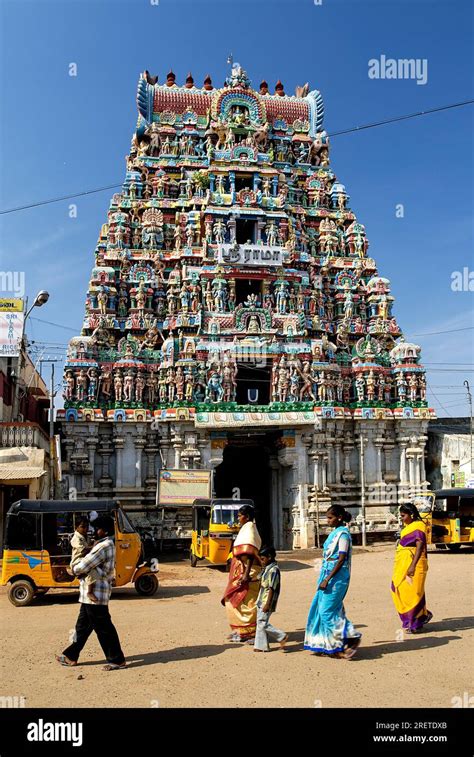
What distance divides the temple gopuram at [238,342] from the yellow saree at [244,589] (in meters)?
16.9

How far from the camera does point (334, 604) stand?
9531mm

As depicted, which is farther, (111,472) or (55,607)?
(111,472)

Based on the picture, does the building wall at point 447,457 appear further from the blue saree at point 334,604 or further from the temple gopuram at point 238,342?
the blue saree at point 334,604

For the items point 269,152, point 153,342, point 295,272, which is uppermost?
point 269,152

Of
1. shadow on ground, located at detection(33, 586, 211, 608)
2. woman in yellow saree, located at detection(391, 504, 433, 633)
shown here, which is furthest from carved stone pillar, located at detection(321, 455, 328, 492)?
woman in yellow saree, located at detection(391, 504, 433, 633)

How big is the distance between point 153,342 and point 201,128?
13.0 meters

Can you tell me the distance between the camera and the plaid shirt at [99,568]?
923 cm

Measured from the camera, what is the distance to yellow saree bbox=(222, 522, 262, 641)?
1059cm

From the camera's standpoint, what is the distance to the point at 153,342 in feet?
104

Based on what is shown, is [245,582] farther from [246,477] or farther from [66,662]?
[246,477]

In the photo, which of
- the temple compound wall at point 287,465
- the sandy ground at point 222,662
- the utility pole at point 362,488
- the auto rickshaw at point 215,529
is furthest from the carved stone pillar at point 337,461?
the sandy ground at point 222,662
